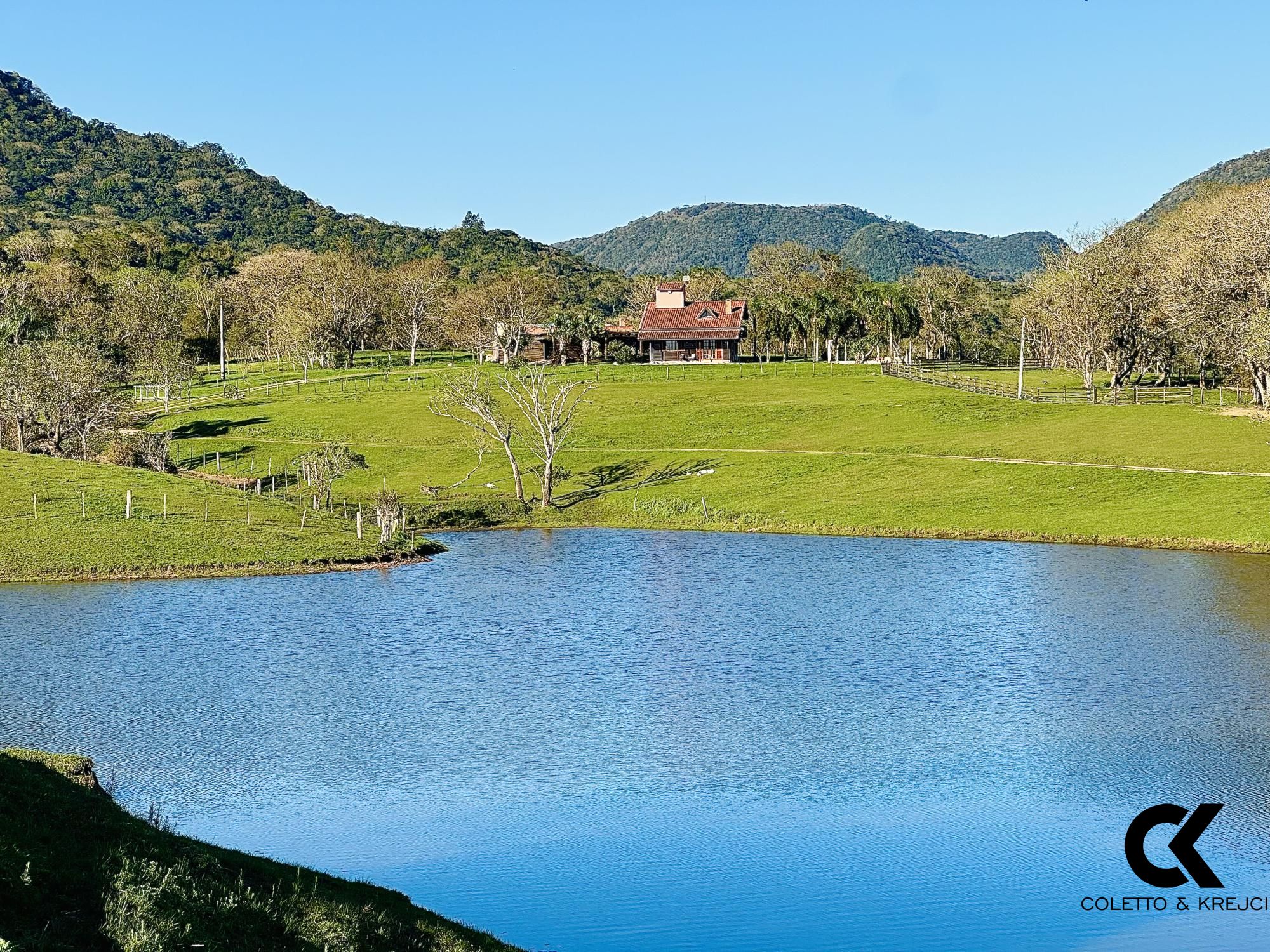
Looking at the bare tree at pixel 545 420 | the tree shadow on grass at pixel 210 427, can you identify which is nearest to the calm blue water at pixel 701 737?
the bare tree at pixel 545 420

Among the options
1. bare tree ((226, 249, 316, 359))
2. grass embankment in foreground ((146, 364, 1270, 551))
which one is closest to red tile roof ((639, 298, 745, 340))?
grass embankment in foreground ((146, 364, 1270, 551))

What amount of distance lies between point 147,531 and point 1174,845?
4979 cm

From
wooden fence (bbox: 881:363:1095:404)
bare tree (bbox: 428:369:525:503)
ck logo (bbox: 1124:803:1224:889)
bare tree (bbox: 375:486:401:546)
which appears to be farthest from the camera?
wooden fence (bbox: 881:363:1095:404)

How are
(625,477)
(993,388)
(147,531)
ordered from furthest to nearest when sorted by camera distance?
(993,388), (625,477), (147,531)

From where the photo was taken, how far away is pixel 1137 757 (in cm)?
3019

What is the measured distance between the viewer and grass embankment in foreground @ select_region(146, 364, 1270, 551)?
67.9 m

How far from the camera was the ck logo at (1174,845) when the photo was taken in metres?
23.8

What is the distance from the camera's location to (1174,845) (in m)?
25.1

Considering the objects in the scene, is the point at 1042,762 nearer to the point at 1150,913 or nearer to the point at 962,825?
the point at 962,825

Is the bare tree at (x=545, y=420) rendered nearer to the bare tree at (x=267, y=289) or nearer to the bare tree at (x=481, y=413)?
the bare tree at (x=481, y=413)

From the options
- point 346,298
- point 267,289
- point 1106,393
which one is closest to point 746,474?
point 1106,393

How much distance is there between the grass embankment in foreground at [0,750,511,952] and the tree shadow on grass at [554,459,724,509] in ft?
196

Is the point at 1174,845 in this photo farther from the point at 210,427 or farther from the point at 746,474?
the point at 210,427

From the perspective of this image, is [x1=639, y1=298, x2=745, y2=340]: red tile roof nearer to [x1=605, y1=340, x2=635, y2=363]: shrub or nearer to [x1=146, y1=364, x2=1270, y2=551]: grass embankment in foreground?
[x1=605, y1=340, x2=635, y2=363]: shrub
